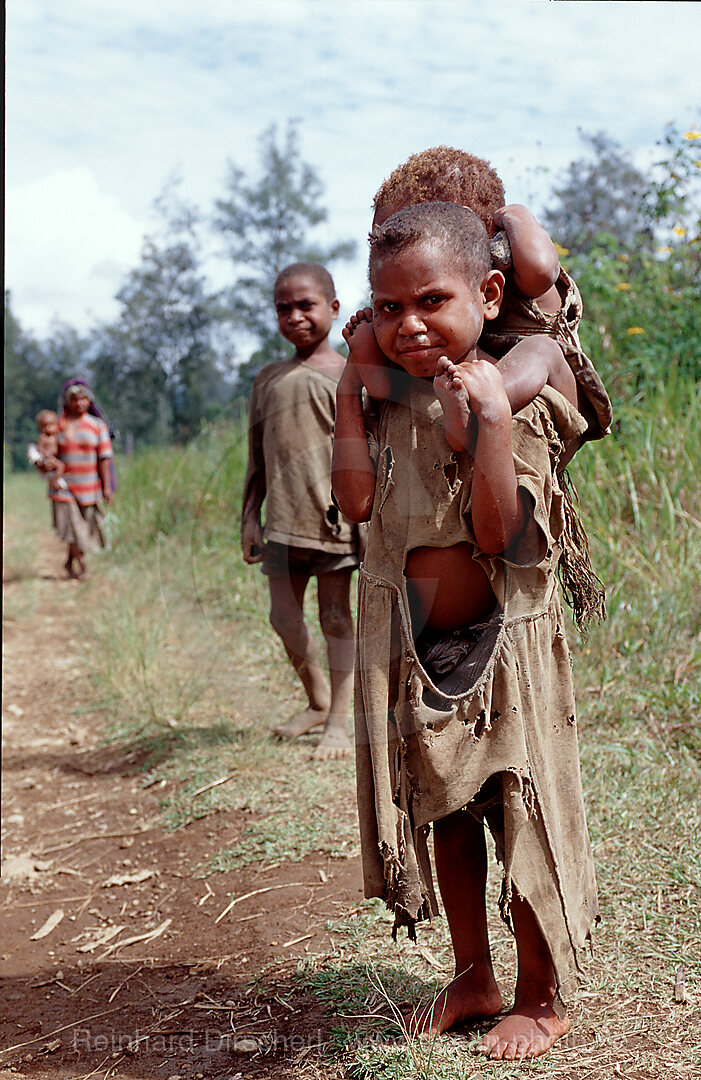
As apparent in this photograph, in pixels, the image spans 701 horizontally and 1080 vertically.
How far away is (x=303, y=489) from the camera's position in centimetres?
385

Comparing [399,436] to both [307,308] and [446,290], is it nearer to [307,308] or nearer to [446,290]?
[446,290]

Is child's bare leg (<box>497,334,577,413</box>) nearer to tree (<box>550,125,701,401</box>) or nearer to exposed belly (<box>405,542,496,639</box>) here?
exposed belly (<box>405,542,496,639</box>)

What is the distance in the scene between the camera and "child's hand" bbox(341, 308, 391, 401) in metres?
1.69

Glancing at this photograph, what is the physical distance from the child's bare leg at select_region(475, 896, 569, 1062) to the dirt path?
34 cm

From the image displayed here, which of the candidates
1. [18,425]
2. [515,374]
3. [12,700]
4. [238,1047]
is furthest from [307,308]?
[18,425]

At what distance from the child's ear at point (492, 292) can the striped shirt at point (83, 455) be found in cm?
714

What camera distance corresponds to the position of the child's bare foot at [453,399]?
1.52m

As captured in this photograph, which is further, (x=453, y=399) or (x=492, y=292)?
(x=492, y=292)

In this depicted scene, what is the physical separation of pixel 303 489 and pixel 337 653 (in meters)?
0.69

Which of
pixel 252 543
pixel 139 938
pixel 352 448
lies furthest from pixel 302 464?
pixel 352 448

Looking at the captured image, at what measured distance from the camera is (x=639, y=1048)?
6.40 ft

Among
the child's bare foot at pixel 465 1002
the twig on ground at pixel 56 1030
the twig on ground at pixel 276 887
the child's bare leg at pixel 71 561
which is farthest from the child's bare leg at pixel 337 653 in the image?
the child's bare leg at pixel 71 561

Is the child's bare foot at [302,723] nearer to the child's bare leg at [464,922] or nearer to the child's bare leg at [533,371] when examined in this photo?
the child's bare leg at [464,922]

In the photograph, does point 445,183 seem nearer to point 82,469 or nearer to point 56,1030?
point 56,1030
